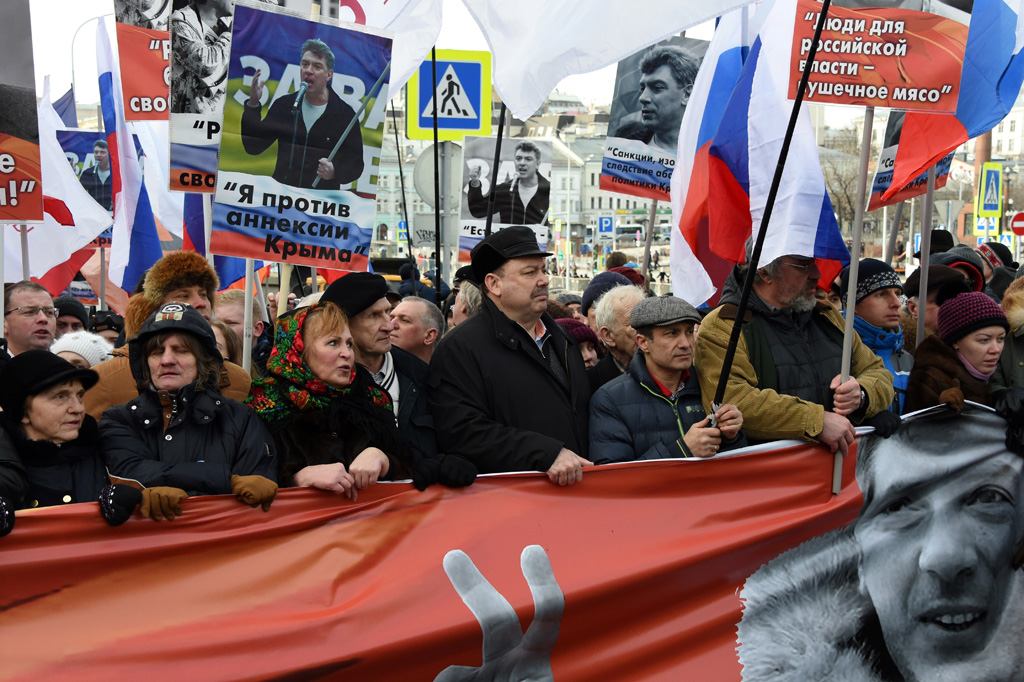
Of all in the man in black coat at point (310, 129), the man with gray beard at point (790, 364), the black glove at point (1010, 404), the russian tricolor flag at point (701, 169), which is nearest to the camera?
the man with gray beard at point (790, 364)

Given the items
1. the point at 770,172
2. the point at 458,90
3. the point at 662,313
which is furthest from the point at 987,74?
the point at 458,90

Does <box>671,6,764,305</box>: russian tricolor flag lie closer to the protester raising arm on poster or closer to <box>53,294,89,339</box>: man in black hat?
the protester raising arm on poster

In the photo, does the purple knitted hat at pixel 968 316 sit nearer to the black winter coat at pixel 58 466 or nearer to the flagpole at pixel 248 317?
the flagpole at pixel 248 317

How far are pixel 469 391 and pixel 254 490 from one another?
100cm

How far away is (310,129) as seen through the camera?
15.4 feet

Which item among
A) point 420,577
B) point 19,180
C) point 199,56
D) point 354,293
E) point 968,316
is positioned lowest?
point 420,577

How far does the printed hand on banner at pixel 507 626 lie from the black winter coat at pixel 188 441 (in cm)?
75

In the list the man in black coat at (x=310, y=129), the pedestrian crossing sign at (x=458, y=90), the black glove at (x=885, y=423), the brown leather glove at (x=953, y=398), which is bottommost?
the black glove at (x=885, y=423)

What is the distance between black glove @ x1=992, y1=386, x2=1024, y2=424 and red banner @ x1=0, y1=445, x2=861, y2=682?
0.76 m

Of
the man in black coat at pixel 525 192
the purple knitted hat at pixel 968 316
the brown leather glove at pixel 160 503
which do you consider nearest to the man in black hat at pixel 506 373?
the brown leather glove at pixel 160 503

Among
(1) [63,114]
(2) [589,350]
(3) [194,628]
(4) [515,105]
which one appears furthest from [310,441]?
(1) [63,114]

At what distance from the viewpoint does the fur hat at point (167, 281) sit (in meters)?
5.18

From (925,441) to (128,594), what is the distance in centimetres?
310

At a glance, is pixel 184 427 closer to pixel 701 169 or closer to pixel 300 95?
pixel 300 95
